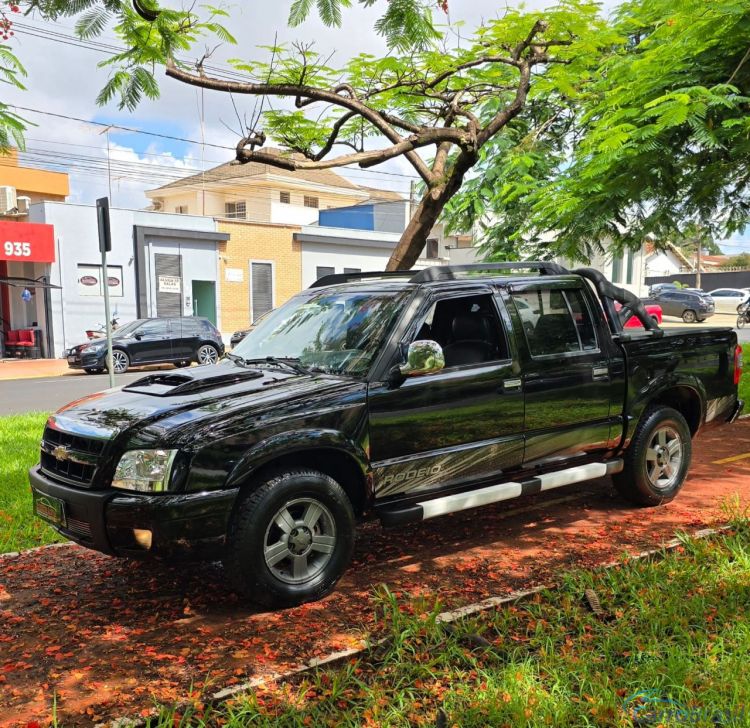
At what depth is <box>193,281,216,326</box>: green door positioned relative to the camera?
30.9 metres

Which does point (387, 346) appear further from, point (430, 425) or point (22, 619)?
point (22, 619)

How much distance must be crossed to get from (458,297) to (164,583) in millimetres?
2708

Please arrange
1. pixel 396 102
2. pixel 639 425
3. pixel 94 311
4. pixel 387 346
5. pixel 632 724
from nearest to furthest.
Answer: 1. pixel 632 724
2. pixel 387 346
3. pixel 639 425
4. pixel 396 102
5. pixel 94 311

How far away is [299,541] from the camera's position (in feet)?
13.9

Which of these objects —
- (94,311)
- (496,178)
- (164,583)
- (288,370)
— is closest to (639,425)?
(288,370)

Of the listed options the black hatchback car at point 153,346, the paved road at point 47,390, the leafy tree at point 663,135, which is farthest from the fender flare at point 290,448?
the black hatchback car at point 153,346

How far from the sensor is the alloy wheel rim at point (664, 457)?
6129 mm

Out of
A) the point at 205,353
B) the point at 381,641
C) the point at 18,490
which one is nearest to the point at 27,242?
the point at 205,353

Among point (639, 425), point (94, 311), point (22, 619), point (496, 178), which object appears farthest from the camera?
point (94, 311)

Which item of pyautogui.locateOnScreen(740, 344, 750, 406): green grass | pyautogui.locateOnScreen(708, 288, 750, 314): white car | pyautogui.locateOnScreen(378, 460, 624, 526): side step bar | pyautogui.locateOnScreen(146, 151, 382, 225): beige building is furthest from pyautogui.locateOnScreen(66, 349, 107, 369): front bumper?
pyautogui.locateOnScreen(708, 288, 750, 314): white car

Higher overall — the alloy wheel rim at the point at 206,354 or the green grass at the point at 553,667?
the alloy wheel rim at the point at 206,354

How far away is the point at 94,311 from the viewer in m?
27.4

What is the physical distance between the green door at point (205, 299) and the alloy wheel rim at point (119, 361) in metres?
10.1

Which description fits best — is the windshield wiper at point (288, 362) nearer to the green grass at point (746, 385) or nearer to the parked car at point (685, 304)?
the green grass at point (746, 385)
